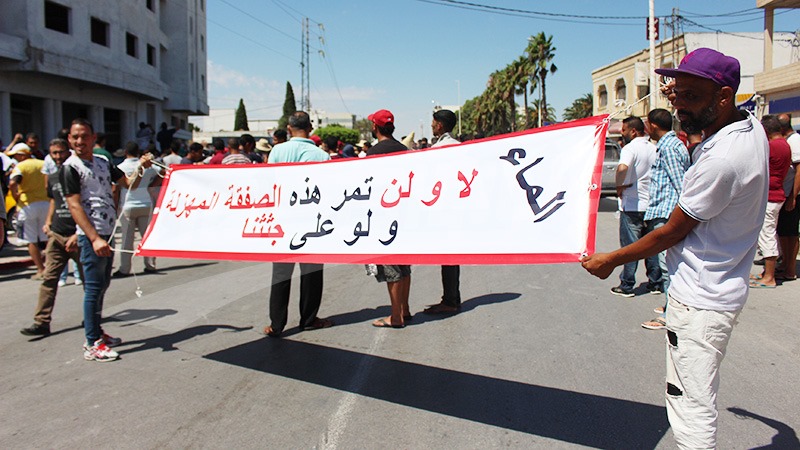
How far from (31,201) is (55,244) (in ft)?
10.6

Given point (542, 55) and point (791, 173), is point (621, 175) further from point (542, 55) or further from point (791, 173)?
point (542, 55)

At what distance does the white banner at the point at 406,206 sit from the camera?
2996 mm

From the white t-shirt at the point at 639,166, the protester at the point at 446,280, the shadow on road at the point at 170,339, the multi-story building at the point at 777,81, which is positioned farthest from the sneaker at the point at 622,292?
the multi-story building at the point at 777,81

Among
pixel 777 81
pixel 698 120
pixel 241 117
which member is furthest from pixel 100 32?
pixel 241 117

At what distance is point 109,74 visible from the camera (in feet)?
87.1

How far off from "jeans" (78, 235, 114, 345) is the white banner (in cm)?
42

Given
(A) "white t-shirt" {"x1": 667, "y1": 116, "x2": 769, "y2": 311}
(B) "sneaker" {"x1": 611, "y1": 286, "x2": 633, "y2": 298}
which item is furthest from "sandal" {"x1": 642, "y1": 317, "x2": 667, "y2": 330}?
(A) "white t-shirt" {"x1": 667, "y1": 116, "x2": 769, "y2": 311}

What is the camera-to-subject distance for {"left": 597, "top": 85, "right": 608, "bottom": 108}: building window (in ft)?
149

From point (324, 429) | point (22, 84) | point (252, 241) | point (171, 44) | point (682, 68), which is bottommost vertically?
point (324, 429)

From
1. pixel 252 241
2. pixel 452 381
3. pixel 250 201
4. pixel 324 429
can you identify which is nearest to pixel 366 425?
pixel 324 429

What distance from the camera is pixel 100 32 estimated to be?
91.2 ft

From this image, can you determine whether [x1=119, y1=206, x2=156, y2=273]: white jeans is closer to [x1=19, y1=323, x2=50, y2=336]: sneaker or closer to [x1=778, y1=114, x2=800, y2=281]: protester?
[x1=19, y1=323, x2=50, y2=336]: sneaker

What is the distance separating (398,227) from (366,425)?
122 centimetres

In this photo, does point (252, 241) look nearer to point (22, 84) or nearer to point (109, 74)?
point (22, 84)
